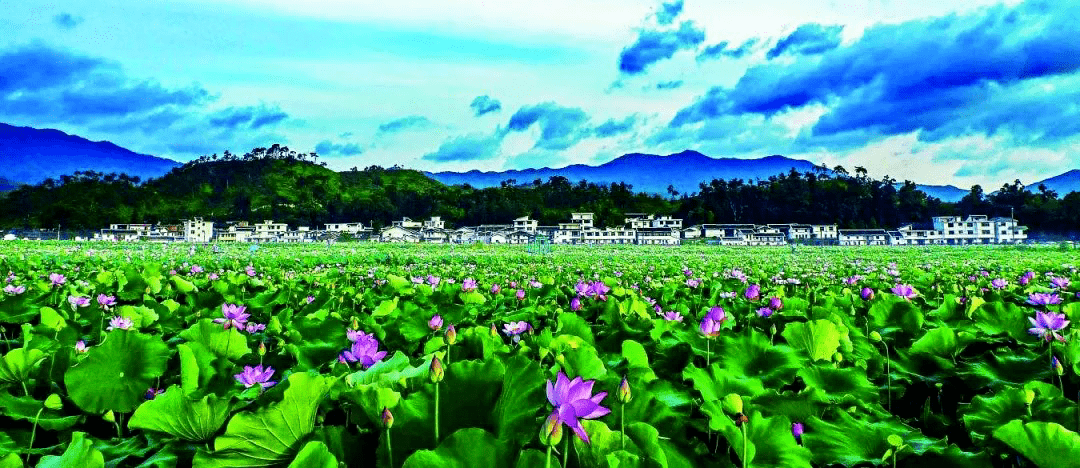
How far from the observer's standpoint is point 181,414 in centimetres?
106

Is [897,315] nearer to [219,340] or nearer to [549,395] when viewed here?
[549,395]

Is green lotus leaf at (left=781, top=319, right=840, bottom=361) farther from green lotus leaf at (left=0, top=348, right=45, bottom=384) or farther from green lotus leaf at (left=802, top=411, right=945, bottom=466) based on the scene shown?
green lotus leaf at (left=0, top=348, right=45, bottom=384)

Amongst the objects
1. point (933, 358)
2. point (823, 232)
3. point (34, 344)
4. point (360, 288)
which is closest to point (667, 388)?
point (933, 358)

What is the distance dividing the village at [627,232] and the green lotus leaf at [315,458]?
261ft

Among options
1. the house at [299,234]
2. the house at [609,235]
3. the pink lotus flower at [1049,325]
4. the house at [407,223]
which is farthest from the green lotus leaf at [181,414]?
the house at [407,223]

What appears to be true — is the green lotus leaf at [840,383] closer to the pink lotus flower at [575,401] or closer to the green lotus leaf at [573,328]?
the green lotus leaf at [573,328]

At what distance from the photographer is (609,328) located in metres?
2.48

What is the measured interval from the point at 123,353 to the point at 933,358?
2177mm

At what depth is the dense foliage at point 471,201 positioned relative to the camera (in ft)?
313

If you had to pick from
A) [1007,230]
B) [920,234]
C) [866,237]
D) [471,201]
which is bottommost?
[866,237]

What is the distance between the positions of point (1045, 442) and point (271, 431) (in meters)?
1.16

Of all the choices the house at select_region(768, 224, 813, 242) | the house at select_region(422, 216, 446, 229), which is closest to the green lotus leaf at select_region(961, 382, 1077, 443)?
the house at select_region(768, 224, 813, 242)

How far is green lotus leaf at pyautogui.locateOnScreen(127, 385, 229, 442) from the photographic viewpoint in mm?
1038

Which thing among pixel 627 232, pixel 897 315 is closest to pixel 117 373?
pixel 897 315
